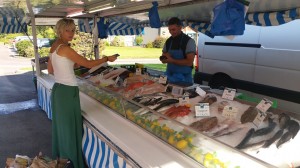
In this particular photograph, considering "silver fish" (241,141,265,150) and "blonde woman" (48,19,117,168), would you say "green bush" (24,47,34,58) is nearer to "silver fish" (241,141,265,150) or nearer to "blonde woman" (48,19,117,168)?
"blonde woman" (48,19,117,168)

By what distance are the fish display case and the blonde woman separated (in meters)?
0.68

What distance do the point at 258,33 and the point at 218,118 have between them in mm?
3601

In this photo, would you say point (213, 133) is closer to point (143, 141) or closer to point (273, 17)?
point (143, 141)

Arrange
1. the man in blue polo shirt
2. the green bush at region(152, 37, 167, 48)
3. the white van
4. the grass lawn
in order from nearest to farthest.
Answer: the man in blue polo shirt, the white van, the grass lawn, the green bush at region(152, 37, 167, 48)

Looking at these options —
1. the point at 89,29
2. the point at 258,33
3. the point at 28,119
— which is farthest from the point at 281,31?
the point at 28,119

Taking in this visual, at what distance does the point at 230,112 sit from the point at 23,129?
4.47m

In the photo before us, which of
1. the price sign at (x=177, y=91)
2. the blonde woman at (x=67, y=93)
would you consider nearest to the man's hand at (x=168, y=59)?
the price sign at (x=177, y=91)

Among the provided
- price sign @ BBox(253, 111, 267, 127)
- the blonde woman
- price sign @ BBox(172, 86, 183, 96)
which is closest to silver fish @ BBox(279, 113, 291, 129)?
price sign @ BBox(253, 111, 267, 127)

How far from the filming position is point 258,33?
516cm

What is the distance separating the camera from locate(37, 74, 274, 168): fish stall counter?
5.92 feet

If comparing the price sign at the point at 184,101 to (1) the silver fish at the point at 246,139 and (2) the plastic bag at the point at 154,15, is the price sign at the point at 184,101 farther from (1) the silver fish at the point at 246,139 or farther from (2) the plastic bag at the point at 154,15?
(2) the plastic bag at the point at 154,15

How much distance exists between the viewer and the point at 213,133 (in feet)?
6.56

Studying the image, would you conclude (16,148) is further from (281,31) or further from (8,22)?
(281,31)

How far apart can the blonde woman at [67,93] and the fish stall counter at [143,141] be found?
143 mm
